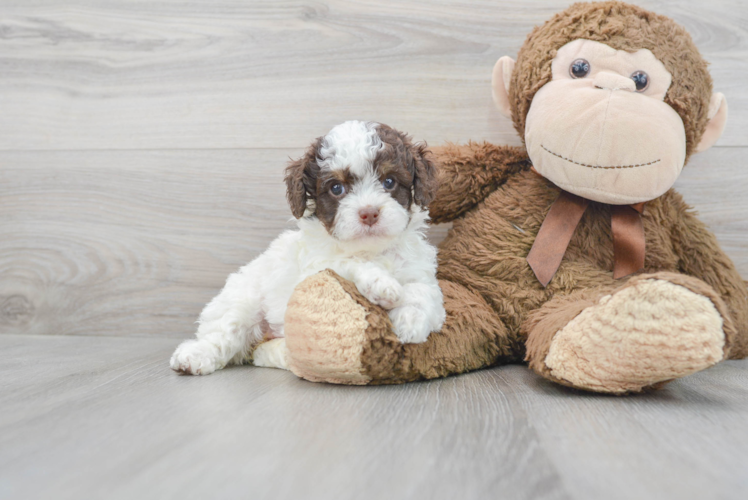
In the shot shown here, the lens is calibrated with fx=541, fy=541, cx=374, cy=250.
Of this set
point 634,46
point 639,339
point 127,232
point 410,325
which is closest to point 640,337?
point 639,339

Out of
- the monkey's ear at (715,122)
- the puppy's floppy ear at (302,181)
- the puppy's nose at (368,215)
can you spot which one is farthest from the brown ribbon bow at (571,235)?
the puppy's floppy ear at (302,181)

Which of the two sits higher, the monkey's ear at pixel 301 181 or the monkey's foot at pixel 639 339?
the monkey's ear at pixel 301 181

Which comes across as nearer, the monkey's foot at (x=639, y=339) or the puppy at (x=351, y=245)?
the monkey's foot at (x=639, y=339)

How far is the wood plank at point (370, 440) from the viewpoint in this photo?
2.24 feet

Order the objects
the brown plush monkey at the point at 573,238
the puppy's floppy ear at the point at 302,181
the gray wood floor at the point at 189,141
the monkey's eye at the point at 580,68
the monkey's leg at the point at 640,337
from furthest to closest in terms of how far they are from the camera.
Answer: the gray wood floor at the point at 189,141 < the monkey's eye at the point at 580,68 < the puppy's floppy ear at the point at 302,181 < the brown plush monkey at the point at 573,238 < the monkey's leg at the point at 640,337

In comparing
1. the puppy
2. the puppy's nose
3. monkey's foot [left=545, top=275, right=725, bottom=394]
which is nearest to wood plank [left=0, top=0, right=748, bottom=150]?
the puppy

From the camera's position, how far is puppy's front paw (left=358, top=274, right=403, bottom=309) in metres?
1.13

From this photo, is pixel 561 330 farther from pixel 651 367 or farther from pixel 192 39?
pixel 192 39

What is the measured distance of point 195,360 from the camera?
1329 millimetres

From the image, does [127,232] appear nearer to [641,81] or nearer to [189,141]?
[189,141]

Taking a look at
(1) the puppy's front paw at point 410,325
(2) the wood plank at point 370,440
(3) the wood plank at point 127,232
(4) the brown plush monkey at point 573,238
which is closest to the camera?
(2) the wood plank at point 370,440

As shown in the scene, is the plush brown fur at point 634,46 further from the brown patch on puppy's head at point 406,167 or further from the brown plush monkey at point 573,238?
the brown patch on puppy's head at point 406,167

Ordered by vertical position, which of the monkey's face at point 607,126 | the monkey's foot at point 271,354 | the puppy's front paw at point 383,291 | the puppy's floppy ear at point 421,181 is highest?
the monkey's face at point 607,126

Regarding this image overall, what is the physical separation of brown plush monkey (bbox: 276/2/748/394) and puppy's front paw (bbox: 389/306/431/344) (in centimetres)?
3
